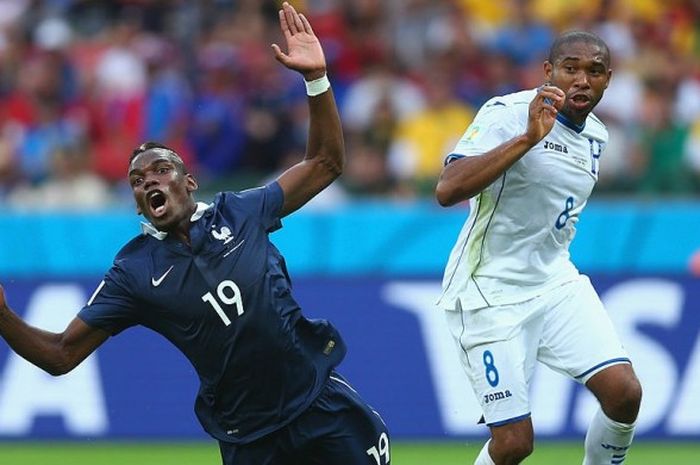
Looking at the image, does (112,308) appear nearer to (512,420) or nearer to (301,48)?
(301,48)

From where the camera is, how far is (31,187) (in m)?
13.6

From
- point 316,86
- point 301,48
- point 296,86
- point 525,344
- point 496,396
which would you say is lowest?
point 496,396

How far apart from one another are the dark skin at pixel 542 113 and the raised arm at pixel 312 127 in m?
0.55

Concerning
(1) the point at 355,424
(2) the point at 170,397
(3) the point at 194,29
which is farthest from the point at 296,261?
(1) the point at 355,424

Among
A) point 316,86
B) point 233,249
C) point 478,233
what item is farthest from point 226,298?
point 478,233

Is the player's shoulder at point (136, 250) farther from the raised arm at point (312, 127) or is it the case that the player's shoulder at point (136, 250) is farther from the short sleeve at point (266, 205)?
the raised arm at point (312, 127)

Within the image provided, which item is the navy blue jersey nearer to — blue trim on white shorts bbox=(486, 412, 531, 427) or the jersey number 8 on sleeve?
the jersey number 8 on sleeve

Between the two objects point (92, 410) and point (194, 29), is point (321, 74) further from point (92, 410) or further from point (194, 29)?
point (194, 29)

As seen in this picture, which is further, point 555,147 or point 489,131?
point 555,147

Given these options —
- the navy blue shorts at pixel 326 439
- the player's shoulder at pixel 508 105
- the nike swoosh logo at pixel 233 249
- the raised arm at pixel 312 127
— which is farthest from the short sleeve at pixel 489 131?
the navy blue shorts at pixel 326 439

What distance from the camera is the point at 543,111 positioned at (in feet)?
22.4

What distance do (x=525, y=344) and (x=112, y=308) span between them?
2108 mm

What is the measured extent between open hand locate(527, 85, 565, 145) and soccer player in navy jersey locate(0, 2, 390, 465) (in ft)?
2.90

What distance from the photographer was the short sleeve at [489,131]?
23.2 feet
